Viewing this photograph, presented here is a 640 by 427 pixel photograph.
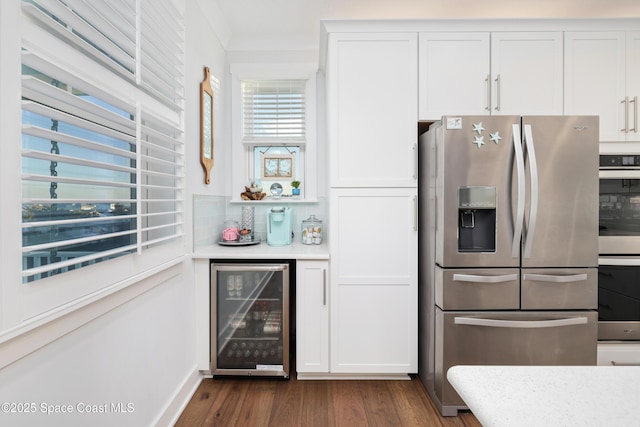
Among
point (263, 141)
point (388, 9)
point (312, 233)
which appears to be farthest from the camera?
point (263, 141)

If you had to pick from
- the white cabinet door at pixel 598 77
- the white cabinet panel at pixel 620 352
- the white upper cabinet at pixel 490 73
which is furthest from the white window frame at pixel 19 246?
the white cabinet panel at pixel 620 352

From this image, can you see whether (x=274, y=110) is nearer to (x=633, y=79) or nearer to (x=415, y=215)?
(x=415, y=215)

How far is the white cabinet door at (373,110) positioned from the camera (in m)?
2.14

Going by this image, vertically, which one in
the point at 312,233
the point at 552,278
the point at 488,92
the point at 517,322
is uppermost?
the point at 488,92

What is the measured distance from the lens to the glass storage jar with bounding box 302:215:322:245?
8.61ft

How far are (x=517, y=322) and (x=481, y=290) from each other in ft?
0.88

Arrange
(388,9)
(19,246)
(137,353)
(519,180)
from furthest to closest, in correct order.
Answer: (388,9), (519,180), (137,353), (19,246)

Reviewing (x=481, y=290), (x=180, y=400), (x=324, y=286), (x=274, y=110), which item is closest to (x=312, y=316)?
(x=324, y=286)

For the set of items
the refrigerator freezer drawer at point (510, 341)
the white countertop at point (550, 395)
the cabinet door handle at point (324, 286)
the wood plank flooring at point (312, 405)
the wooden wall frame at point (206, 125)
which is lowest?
the wood plank flooring at point (312, 405)

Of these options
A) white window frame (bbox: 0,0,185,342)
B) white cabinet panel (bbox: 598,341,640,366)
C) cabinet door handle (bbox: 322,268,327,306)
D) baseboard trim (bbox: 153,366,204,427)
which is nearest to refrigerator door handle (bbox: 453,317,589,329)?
white cabinet panel (bbox: 598,341,640,366)

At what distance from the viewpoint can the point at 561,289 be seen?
6.28 ft

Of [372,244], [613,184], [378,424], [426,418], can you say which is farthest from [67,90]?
[613,184]

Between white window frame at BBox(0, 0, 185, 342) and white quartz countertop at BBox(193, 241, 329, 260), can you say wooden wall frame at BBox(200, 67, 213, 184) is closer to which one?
white quartz countertop at BBox(193, 241, 329, 260)

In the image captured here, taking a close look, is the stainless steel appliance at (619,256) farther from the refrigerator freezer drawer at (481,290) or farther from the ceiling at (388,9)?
the ceiling at (388,9)
